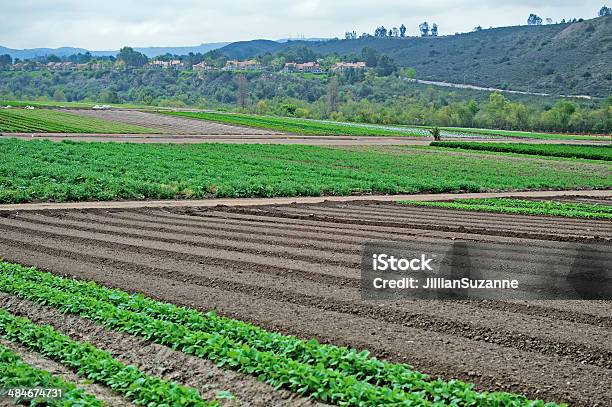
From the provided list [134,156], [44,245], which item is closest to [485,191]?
[134,156]

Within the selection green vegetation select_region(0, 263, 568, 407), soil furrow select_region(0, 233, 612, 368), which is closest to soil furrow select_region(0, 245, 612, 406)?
soil furrow select_region(0, 233, 612, 368)

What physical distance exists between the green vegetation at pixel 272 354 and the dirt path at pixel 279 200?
14.2m

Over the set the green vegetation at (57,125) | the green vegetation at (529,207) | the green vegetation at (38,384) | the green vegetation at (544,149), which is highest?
the green vegetation at (38,384)

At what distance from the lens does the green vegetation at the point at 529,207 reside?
28344 mm

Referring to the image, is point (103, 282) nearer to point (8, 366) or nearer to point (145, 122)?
point (8, 366)

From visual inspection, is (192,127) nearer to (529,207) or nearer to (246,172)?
(246,172)

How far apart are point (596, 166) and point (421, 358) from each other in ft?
167

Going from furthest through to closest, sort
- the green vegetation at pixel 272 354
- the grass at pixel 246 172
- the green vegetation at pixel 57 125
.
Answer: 1. the green vegetation at pixel 57 125
2. the grass at pixel 246 172
3. the green vegetation at pixel 272 354

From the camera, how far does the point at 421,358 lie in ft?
33.9

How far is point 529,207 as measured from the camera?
31000 mm

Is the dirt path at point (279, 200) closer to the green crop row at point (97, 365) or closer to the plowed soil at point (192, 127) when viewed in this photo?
the green crop row at point (97, 365)

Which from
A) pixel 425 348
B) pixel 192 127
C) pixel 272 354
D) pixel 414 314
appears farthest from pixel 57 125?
pixel 425 348

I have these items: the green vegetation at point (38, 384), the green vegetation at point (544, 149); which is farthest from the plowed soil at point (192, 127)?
the green vegetation at point (38, 384)

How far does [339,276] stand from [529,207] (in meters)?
17.8
